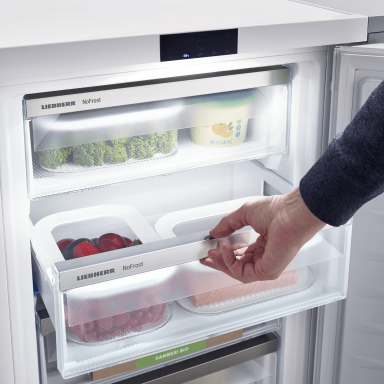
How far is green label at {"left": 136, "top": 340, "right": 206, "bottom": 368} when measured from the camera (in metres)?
1.33

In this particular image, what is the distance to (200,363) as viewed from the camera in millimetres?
1409

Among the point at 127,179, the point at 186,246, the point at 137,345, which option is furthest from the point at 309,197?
the point at 137,345

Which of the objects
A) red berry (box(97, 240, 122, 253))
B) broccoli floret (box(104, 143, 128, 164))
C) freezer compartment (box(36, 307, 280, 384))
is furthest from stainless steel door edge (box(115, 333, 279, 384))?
broccoli floret (box(104, 143, 128, 164))

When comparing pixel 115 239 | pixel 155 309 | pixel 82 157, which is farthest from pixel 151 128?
pixel 155 309

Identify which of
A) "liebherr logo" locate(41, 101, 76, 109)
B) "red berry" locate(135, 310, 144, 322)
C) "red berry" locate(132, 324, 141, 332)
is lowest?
"red berry" locate(132, 324, 141, 332)

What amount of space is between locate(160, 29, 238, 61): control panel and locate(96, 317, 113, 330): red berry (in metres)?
0.54

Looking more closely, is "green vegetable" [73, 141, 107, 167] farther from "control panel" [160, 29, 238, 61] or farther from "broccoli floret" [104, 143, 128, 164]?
"control panel" [160, 29, 238, 61]

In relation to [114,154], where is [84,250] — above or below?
below

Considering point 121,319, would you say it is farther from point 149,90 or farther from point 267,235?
point 149,90

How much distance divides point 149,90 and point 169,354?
637 millimetres

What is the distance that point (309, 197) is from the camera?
97cm

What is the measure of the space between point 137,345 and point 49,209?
42 centimetres

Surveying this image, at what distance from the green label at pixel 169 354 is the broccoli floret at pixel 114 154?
18.8 inches

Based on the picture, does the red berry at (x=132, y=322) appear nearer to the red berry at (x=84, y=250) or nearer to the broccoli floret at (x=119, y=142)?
the red berry at (x=84, y=250)
